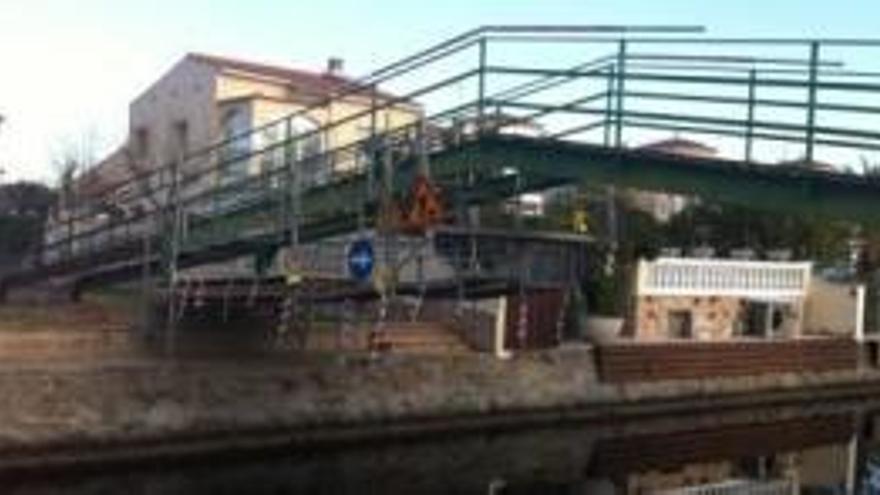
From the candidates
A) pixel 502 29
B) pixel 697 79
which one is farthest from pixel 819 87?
pixel 502 29

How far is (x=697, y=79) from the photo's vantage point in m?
23.4

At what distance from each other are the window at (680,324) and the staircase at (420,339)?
6.55m

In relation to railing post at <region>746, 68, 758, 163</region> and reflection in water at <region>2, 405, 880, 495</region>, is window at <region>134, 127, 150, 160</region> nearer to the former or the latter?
reflection in water at <region>2, 405, 880, 495</region>

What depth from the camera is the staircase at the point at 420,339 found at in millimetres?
32031

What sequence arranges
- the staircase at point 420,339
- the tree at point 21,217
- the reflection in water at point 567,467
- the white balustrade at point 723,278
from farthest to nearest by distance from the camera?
the tree at point 21,217 < the white balustrade at point 723,278 < the staircase at point 420,339 < the reflection in water at point 567,467

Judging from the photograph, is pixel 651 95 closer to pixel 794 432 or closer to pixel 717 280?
pixel 794 432

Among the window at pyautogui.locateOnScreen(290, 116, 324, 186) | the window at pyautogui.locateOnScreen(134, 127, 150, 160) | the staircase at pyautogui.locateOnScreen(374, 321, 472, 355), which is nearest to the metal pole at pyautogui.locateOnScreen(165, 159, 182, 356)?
the window at pyautogui.locateOnScreen(290, 116, 324, 186)

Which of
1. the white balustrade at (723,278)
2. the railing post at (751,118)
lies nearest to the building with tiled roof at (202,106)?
the white balustrade at (723,278)

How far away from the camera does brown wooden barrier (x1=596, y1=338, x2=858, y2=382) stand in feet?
117

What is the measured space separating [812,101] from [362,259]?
25.0ft

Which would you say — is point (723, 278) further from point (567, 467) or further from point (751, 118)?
point (751, 118)

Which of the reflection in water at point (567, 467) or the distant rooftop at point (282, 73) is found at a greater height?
the distant rooftop at point (282, 73)

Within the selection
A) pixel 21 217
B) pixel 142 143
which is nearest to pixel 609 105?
pixel 21 217

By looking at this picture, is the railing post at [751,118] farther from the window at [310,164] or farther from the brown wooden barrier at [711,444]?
the window at [310,164]
